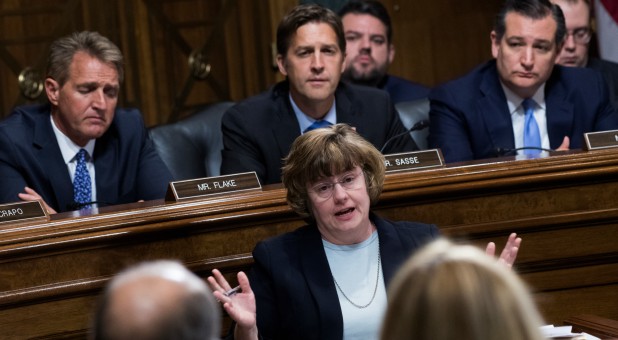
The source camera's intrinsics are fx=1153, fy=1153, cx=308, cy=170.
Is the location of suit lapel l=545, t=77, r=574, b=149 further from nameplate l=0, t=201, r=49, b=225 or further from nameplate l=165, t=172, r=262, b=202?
nameplate l=0, t=201, r=49, b=225

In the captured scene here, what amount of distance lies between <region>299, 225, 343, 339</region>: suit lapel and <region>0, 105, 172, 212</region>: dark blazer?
0.99 m

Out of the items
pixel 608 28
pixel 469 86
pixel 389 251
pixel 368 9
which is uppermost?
pixel 368 9

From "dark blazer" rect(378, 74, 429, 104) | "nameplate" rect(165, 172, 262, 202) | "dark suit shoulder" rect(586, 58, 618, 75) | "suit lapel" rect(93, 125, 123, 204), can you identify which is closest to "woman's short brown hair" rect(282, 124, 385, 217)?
"nameplate" rect(165, 172, 262, 202)

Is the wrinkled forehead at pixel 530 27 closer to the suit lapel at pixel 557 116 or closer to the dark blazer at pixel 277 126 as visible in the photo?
the suit lapel at pixel 557 116

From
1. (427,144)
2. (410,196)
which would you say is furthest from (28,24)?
(410,196)

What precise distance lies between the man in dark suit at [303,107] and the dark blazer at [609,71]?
1178 millimetres

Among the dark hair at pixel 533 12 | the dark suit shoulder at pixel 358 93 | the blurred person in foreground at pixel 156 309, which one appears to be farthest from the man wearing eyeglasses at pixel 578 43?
the blurred person in foreground at pixel 156 309

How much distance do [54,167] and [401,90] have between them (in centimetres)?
185

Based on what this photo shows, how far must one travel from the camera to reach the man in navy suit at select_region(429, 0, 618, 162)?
4.03m

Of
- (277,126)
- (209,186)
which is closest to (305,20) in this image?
(277,126)

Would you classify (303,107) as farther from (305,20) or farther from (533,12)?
(533,12)

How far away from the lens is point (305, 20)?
4.02 metres

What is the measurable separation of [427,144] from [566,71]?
57 cm

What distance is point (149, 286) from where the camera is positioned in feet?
3.55
